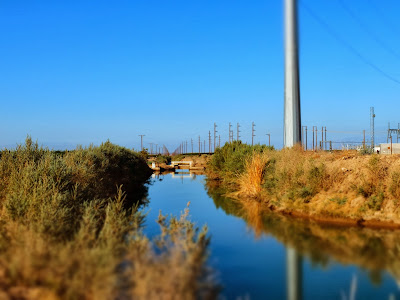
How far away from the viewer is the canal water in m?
8.16

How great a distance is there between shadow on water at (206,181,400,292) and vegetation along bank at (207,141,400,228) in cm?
85

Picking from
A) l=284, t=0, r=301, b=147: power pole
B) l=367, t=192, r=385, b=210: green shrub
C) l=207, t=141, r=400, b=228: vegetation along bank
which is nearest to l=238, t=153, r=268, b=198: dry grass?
l=207, t=141, r=400, b=228: vegetation along bank

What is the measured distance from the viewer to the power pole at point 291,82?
80.8ft

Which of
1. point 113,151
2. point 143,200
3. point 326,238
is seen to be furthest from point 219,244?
point 113,151

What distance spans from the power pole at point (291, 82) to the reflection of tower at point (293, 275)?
50.8 feet

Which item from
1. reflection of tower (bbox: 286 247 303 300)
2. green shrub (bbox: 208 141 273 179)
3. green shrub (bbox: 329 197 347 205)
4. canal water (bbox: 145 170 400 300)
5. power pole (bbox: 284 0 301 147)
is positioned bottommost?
reflection of tower (bbox: 286 247 303 300)

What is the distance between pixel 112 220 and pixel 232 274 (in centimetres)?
301

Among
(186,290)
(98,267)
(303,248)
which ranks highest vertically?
(98,267)

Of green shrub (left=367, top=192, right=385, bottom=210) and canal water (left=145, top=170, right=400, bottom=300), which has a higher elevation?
green shrub (left=367, top=192, right=385, bottom=210)

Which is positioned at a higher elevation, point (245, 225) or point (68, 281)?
point (68, 281)

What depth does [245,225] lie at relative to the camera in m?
15.4

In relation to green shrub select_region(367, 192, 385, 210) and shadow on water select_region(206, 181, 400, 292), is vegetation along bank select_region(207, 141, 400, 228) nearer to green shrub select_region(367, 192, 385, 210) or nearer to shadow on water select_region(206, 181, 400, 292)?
green shrub select_region(367, 192, 385, 210)

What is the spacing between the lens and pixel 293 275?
9266 mm

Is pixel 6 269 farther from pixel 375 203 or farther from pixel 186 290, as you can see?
pixel 375 203
